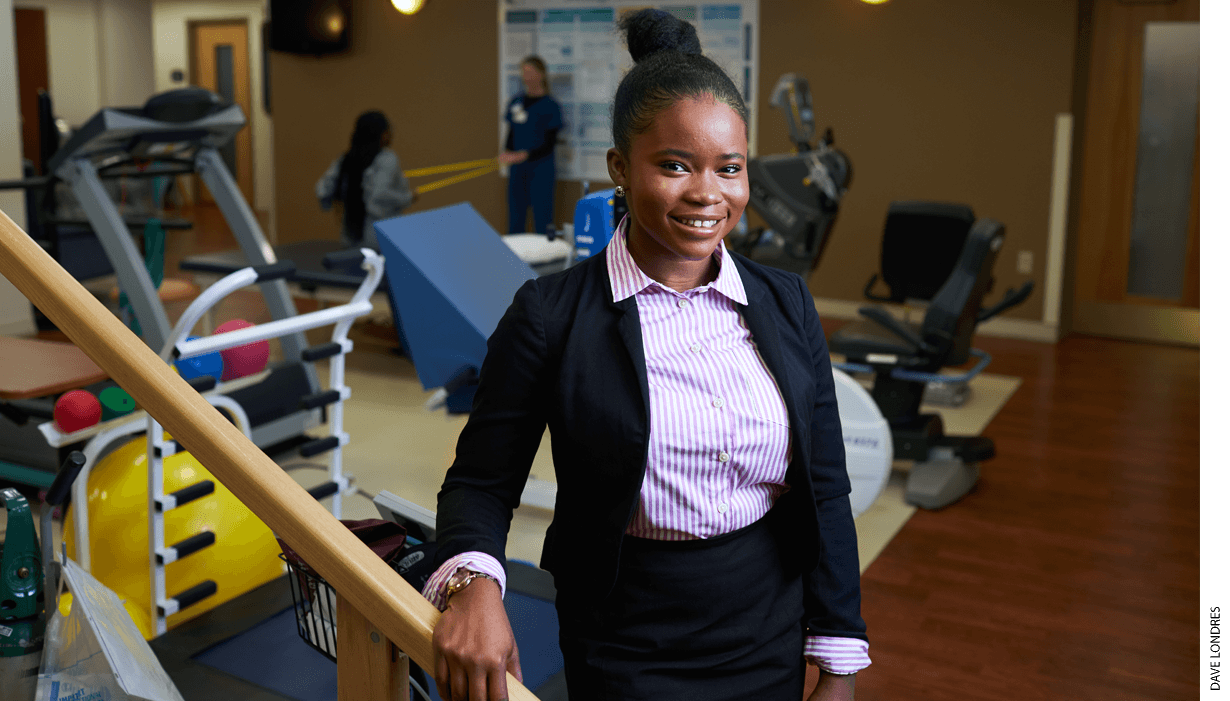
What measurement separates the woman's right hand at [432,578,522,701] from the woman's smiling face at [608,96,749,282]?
1.37 feet

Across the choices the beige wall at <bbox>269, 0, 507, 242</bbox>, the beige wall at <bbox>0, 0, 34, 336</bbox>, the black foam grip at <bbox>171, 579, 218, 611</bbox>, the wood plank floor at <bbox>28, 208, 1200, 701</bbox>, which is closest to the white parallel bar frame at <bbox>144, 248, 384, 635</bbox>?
the black foam grip at <bbox>171, 579, 218, 611</bbox>

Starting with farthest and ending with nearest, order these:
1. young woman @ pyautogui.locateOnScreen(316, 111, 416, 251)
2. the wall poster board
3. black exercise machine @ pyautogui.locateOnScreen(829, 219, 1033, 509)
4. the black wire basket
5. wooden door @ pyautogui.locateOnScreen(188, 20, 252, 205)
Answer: wooden door @ pyautogui.locateOnScreen(188, 20, 252, 205), the wall poster board, young woman @ pyautogui.locateOnScreen(316, 111, 416, 251), black exercise machine @ pyautogui.locateOnScreen(829, 219, 1033, 509), the black wire basket

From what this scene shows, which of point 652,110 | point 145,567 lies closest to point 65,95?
point 145,567

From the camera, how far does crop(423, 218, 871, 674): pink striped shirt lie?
115 cm

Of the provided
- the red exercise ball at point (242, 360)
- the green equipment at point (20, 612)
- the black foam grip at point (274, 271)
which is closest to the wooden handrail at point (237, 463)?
the green equipment at point (20, 612)

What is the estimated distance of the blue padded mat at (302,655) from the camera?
2236 mm

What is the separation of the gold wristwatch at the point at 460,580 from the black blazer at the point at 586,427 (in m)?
0.03

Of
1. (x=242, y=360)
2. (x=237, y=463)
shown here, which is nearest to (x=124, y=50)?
(x=242, y=360)

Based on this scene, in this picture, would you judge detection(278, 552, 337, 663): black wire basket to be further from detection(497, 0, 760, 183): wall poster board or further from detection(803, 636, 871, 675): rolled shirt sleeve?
detection(497, 0, 760, 183): wall poster board

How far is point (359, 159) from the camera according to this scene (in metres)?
5.97

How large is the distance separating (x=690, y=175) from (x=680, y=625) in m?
0.49

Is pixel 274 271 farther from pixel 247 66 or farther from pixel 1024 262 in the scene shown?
pixel 247 66

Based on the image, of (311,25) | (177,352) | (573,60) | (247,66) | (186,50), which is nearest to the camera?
(177,352)

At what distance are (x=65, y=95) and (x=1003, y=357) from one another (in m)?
10.5
